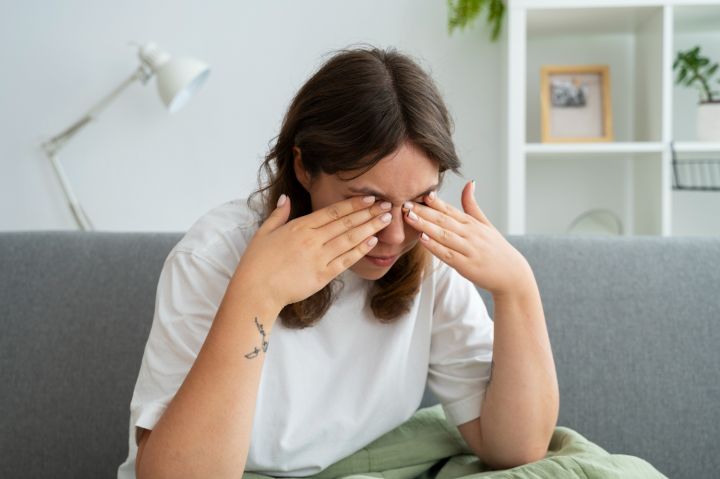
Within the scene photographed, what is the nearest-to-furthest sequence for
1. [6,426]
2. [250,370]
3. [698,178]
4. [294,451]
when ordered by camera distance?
1. [250,370]
2. [294,451]
3. [6,426]
4. [698,178]

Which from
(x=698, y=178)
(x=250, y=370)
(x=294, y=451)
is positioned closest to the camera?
(x=250, y=370)

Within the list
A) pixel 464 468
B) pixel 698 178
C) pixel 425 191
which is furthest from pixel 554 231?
pixel 425 191

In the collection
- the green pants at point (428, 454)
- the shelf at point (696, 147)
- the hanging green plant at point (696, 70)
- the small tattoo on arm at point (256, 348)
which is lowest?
the green pants at point (428, 454)

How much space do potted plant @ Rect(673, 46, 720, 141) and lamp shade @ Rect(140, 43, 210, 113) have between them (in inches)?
56.5

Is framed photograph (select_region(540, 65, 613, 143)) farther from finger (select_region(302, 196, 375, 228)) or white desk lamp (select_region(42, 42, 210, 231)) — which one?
finger (select_region(302, 196, 375, 228))

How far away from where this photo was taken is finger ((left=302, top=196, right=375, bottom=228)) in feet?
3.71

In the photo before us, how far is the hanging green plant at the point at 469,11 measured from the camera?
8.07 ft

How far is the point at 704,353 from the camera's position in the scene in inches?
60.3

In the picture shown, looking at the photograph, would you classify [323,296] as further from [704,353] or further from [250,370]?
[704,353]

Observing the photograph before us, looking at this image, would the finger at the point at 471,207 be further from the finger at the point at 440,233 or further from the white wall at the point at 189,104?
the white wall at the point at 189,104

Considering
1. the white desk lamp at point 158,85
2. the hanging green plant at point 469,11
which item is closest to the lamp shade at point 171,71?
the white desk lamp at point 158,85

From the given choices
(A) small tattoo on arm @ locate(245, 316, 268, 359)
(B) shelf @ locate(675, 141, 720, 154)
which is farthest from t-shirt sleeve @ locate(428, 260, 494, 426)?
(B) shelf @ locate(675, 141, 720, 154)

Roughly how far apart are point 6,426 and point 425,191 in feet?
3.03

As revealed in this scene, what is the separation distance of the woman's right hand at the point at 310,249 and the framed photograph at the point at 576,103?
4.73 ft
